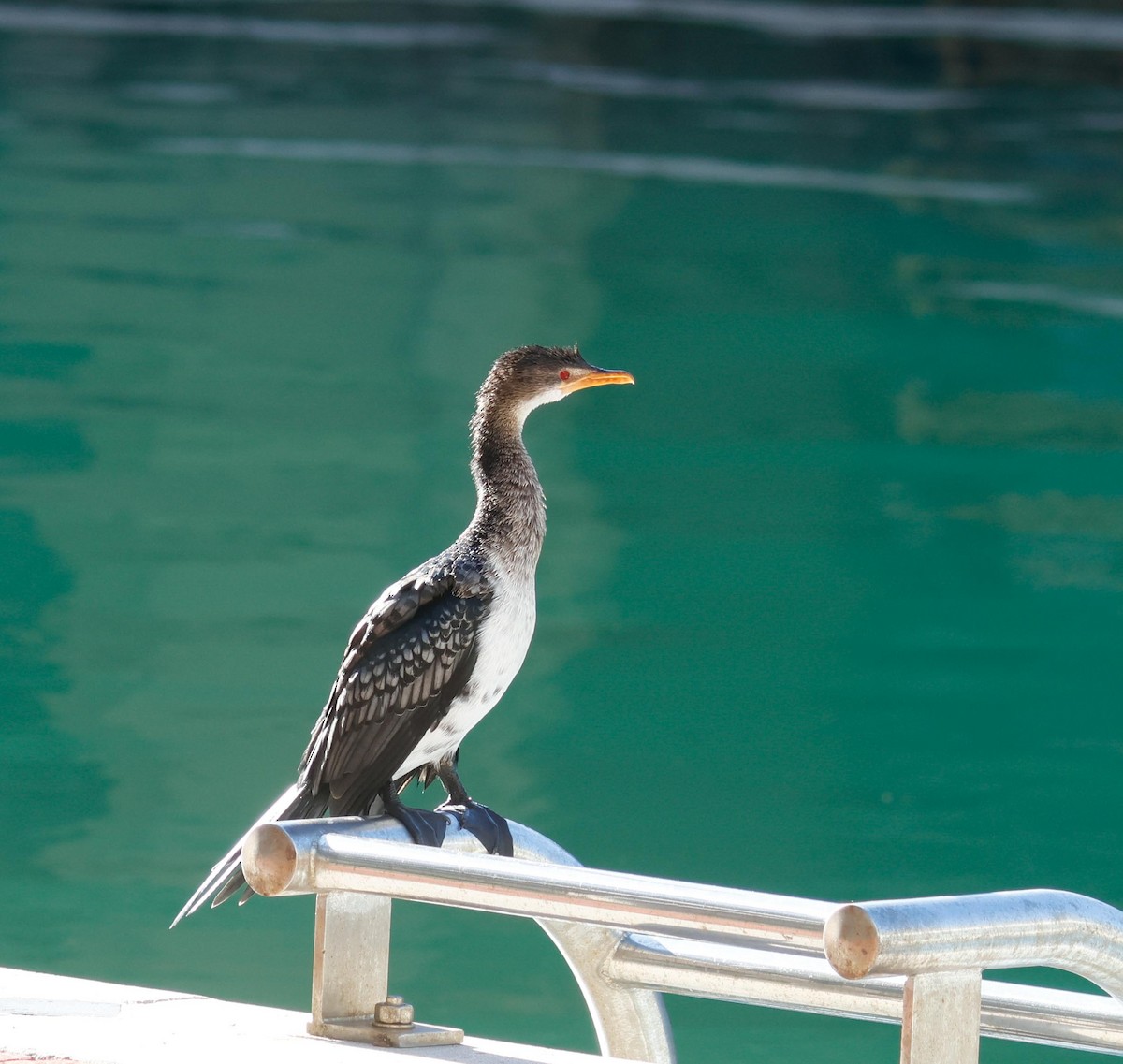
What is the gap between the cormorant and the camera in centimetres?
217

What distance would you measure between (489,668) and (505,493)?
21 centimetres

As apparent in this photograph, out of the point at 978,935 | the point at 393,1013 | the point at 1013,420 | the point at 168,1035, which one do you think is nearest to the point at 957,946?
the point at 978,935

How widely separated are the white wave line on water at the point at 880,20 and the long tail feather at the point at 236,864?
15.7 meters

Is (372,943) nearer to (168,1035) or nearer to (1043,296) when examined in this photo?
(168,1035)

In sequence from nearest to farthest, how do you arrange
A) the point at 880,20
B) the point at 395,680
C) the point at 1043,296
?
the point at 395,680 → the point at 1043,296 → the point at 880,20

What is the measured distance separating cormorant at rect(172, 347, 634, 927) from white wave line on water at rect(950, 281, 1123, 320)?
26.9ft

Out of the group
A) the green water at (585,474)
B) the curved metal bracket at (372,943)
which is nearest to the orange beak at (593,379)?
the curved metal bracket at (372,943)

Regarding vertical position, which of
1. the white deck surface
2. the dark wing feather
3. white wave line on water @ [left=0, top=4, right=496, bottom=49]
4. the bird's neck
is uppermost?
white wave line on water @ [left=0, top=4, right=496, bottom=49]

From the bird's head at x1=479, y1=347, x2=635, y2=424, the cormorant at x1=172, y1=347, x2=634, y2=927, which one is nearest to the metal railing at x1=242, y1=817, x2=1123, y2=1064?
the cormorant at x1=172, y1=347, x2=634, y2=927

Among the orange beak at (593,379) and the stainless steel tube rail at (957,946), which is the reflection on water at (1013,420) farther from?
the stainless steel tube rail at (957,946)

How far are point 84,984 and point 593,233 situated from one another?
32.9 ft

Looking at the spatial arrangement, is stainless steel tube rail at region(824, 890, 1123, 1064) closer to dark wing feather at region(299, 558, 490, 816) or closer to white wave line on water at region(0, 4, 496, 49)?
dark wing feather at region(299, 558, 490, 816)

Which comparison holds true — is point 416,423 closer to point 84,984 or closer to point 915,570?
point 915,570

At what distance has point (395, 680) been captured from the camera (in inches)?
85.8
